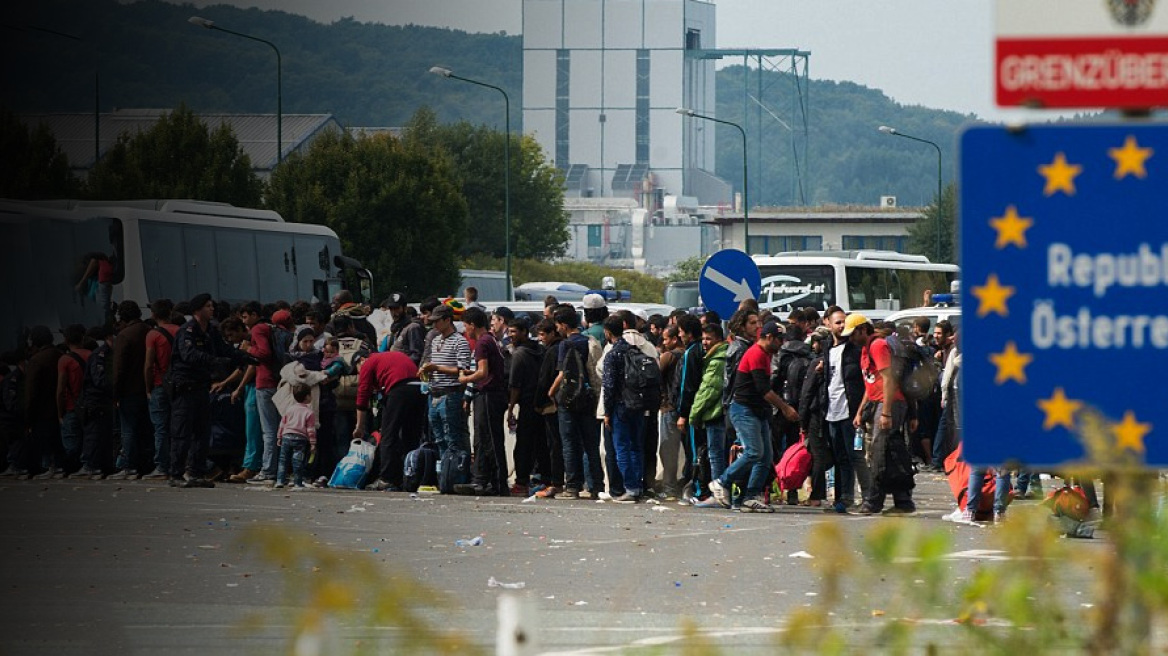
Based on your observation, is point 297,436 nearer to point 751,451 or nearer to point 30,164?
point 751,451

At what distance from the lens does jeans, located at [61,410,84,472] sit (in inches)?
841

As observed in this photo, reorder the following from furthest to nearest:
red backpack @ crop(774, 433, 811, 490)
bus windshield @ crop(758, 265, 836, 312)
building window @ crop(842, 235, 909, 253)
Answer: building window @ crop(842, 235, 909, 253)
bus windshield @ crop(758, 265, 836, 312)
red backpack @ crop(774, 433, 811, 490)

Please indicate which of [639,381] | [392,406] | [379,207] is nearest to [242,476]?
[392,406]

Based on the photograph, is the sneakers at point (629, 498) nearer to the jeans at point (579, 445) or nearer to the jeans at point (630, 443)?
the jeans at point (630, 443)

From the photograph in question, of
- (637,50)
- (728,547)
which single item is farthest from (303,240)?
(637,50)

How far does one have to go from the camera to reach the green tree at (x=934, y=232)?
8969 cm

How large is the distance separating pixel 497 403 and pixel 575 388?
99cm

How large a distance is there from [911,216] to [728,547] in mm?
99670

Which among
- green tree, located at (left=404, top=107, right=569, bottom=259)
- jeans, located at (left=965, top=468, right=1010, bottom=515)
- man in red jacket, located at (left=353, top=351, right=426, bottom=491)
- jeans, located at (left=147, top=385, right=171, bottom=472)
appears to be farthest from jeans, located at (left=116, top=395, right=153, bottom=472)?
green tree, located at (left=404, top=107, right=569, bottom=259)

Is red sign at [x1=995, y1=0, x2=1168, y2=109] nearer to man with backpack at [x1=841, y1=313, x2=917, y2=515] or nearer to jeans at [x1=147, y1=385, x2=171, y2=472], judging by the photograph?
man with backpack at [x1=841, y1=313, x2=917, y2=515]

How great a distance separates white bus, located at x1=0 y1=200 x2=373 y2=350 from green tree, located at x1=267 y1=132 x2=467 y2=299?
119 ft

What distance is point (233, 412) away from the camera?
66.2ft

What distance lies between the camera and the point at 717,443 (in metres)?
17.2

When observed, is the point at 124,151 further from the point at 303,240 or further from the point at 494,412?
the point at 494,412
